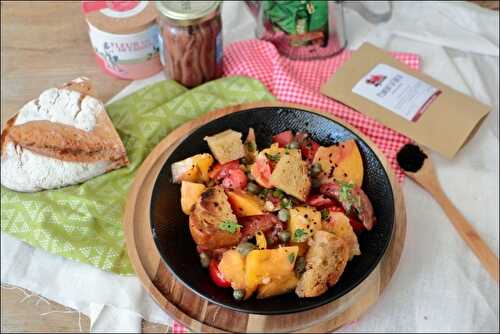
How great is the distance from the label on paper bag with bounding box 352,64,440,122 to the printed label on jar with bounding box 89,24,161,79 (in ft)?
1.84

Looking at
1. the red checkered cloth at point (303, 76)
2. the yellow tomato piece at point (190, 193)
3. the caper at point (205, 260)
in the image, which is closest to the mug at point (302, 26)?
the red checkered cloth at point (303, 76)

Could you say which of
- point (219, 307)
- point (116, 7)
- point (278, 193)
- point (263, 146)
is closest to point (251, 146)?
A: point (263, 146)

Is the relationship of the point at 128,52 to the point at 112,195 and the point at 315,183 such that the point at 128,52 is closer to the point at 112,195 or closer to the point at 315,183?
the point at 112,195

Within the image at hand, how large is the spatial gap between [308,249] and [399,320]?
300 mm

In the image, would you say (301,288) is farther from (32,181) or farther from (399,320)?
(32,181)

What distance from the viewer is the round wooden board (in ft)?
3.56

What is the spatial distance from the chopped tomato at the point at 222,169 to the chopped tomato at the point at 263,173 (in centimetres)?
5

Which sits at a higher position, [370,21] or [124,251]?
[370,21]

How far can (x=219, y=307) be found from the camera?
109 cm

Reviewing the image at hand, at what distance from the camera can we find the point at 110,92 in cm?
158

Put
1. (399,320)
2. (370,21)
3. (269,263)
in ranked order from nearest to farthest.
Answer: (269,263) → (399,320) → (370,21)

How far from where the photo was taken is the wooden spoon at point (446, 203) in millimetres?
1266

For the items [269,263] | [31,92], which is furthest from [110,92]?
[269,263]

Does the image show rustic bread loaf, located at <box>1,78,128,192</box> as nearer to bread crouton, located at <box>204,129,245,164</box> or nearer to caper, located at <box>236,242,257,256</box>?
bread crouton, located at <box>204,129,245,164</box>
